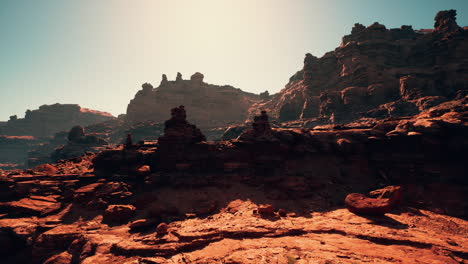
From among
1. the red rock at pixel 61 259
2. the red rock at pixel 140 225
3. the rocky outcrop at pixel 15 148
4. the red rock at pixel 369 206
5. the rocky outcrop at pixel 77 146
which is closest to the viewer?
the red rock at pixel 61 259

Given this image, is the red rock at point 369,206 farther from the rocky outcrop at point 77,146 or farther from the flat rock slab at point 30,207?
the rocky outcrop at point 77,146

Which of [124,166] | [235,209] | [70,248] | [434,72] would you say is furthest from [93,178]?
[434,72]

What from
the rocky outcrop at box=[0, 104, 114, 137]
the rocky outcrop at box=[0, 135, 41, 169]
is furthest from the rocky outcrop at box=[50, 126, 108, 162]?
the rocky outcrop at box=[0, 104, 114, 137]

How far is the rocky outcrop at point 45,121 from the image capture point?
163 m

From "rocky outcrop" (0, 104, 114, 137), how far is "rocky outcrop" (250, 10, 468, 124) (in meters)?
193

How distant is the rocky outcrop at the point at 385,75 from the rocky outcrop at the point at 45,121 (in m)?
193

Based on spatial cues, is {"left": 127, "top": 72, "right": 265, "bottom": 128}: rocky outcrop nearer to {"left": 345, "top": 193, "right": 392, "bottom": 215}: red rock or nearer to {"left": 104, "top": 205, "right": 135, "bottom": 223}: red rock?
{"left": 104, "top": 205, "right": 135, "bottom": 223}: red rock

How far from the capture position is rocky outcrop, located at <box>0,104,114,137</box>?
162762 mm

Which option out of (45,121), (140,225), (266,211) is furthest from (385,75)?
(45,121)

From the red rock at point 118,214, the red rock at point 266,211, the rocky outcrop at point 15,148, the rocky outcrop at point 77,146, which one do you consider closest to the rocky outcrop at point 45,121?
the rocky outcrop at point 15,148

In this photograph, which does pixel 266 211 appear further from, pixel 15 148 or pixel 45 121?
pixel 45 121

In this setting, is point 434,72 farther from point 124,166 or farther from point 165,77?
point 165,77

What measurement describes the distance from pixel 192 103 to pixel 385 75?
113 metres

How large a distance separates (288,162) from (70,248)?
65.5 feet
